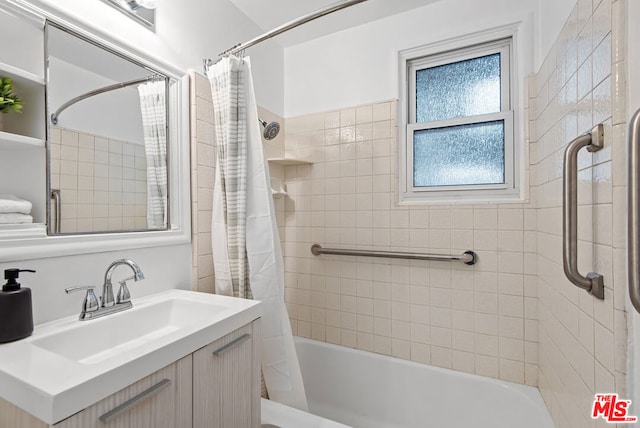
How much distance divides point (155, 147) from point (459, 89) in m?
1.68

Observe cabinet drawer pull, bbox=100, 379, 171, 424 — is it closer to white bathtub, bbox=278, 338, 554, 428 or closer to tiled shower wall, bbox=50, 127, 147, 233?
tiled shower wall, bbox=50, 127, 147, 233

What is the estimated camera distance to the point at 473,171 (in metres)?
1.77

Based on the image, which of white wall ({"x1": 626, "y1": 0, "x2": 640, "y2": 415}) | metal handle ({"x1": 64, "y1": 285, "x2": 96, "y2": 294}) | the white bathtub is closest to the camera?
white wall ({"x1": 626, "y1": 0, "x2": 640, "y2": 415})

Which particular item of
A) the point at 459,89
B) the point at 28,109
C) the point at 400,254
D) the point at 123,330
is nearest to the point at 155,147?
the point at 28,109

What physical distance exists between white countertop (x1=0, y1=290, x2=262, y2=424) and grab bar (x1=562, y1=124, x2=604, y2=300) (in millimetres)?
1026

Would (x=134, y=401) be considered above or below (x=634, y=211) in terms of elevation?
below

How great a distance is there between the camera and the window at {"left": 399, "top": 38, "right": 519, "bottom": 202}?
1697mm

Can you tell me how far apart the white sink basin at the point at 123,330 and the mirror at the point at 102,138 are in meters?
0.32

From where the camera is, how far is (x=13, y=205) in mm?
863

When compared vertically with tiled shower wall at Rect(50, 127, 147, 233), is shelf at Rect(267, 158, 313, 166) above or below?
above

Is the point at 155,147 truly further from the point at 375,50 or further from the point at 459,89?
the point at 459,89

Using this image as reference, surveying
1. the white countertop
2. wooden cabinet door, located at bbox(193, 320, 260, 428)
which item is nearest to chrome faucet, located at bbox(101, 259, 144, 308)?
the white countertop

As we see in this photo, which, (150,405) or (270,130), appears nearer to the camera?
(150,405)

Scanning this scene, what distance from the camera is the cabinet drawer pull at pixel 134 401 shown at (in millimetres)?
634
